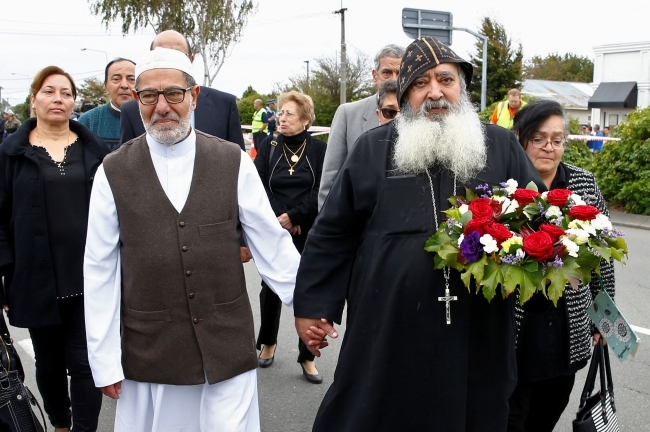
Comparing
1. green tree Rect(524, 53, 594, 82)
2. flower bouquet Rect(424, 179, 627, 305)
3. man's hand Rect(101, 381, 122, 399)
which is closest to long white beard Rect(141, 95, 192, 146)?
man's hand Rect(101, 381, 122, 399)

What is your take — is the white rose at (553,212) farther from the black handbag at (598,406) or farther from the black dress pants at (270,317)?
the black dress pants at (270,317)

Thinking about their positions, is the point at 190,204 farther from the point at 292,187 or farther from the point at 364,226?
the point at 292,187

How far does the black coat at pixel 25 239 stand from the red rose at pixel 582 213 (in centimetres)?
268

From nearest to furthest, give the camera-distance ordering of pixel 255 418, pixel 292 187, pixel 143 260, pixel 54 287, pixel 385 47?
1. pixel 143 260
2. pixel 255 418
3. pixel 54 287
4. pixel 385 47
5. pixel 292 187

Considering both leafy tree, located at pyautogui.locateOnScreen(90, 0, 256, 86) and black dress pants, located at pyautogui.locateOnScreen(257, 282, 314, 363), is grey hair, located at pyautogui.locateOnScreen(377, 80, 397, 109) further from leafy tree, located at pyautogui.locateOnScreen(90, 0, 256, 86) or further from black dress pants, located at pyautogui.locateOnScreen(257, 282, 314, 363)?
leafy tree, located at pyautogui.locateOnScreen(90, 0, 256, 86)

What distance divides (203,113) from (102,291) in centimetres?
178

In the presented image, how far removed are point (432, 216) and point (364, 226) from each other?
1.11 feet

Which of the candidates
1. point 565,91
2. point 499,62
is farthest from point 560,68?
point 499,62

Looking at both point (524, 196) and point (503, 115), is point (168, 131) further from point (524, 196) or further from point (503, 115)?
point (503, 115)

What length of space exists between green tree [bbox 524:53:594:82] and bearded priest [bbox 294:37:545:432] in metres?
81.6

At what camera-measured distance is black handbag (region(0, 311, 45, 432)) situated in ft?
10.7

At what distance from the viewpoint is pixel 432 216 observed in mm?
2568

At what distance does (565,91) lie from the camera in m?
63.3

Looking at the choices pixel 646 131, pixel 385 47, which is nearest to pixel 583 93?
pixel 646 131
